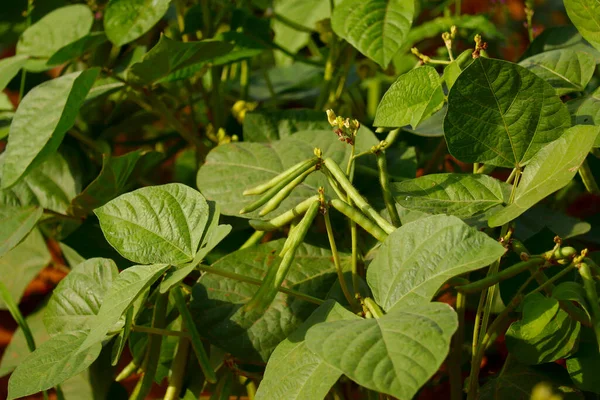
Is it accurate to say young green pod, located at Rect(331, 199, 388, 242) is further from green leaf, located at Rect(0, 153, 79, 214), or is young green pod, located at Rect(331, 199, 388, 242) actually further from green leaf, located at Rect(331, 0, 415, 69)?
green leaf, located at Rect(0, 153, 79, 214)

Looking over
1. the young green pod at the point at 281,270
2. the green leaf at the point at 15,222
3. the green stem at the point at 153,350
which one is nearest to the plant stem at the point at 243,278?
the young green pod at the point at 281,270

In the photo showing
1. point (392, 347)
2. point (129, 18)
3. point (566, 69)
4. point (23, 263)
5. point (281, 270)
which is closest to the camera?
point (392, 347)

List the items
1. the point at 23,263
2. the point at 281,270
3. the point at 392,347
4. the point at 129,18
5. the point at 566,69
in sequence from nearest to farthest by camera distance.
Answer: the point at 392,347, the point at 281,270, the point at 566,69, the point at 129,18, the point at 23,263

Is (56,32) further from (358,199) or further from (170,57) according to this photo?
(358,199)

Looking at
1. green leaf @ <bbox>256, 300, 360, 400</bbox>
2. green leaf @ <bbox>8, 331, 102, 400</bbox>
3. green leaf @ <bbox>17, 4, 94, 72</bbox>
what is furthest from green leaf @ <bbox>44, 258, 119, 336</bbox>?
green leaf @ <bbox>17, 4, 94, 72</bbox>

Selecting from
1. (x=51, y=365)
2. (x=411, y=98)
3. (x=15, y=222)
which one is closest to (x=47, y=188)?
(x=15, y=222)

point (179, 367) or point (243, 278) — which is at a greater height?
point (243, 278)

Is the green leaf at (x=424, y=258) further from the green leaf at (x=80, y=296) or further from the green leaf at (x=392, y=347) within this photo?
the green leaf at (x=80, y=296)

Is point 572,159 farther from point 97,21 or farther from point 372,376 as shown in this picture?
point 97,21
